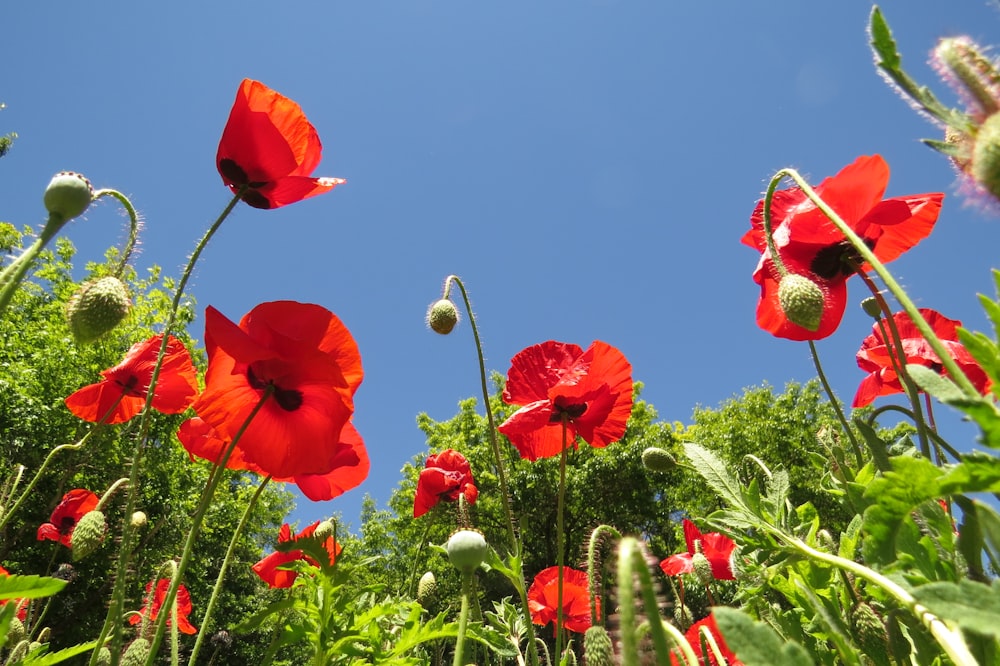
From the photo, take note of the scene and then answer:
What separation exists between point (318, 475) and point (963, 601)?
158cm

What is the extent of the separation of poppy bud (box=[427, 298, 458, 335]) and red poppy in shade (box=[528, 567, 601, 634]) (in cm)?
142

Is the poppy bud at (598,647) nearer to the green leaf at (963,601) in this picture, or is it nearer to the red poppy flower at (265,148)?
the green leaf at (963,601)

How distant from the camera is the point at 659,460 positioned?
2197 mm

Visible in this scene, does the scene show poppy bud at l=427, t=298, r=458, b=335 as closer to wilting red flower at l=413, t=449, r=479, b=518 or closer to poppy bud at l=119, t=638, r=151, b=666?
wilting red flower at l=413, t=449, r=479, b=518

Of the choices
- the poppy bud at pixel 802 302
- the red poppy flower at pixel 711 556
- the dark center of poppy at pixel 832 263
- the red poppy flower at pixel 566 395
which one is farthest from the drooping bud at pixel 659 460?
the poppy bud at pixel 802 302

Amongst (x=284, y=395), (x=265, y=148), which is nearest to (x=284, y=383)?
(x=284, y=395)

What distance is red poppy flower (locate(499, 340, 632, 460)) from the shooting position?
2.19m

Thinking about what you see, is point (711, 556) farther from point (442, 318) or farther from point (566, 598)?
point (442, 318)

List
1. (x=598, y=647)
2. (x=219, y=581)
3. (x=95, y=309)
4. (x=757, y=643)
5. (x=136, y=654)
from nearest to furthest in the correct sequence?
1. (x=757, y=643)
2. (x=598, y=647)
3. (x=95, y=309)
4. (x=219, y=581)
5. (x=136, y=654)

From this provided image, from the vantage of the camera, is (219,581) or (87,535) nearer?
(219,581)

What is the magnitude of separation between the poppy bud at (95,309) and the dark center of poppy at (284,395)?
15.5 inches

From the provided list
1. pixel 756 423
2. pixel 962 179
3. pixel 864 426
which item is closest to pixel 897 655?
pixel 864 426

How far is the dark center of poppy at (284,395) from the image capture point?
62.6 inches

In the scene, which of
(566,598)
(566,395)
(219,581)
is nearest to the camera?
(219,581)
